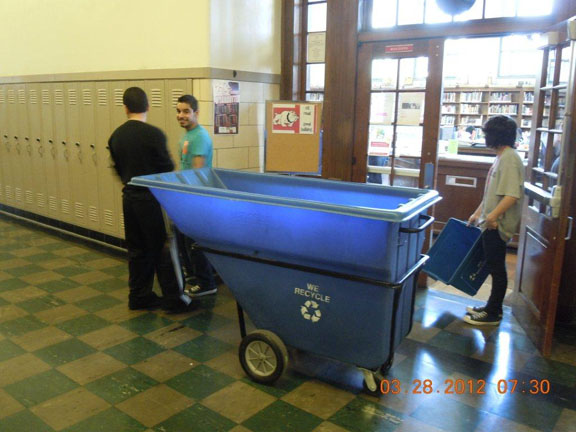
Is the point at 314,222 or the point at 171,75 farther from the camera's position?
the point at 171,75

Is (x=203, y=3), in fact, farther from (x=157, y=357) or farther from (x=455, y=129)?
(x=455, y=129)

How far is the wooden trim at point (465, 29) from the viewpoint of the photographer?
3.60 m

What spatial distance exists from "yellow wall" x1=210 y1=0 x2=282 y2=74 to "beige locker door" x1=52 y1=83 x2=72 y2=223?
2225mm

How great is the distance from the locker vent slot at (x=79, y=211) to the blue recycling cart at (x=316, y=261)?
287 centimetres

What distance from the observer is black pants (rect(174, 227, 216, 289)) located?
4.03 metres

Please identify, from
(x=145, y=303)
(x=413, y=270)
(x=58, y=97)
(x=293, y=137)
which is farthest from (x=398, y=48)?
(x=58, y=97)

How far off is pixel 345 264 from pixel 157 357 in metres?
1.39

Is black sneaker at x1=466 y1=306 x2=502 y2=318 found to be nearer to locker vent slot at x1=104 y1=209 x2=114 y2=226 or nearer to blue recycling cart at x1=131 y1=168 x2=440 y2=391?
blue recycling cart at x1=131 y1=168 x2=440 y2=391

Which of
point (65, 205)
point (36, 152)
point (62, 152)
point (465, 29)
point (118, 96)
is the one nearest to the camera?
point (465, 29)

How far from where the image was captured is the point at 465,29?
3850mm

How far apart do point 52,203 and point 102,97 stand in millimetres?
1625

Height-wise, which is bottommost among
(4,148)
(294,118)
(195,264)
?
(195,264)

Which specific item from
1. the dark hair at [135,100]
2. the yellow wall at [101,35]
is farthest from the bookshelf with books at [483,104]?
the dark hair at [135,100]
